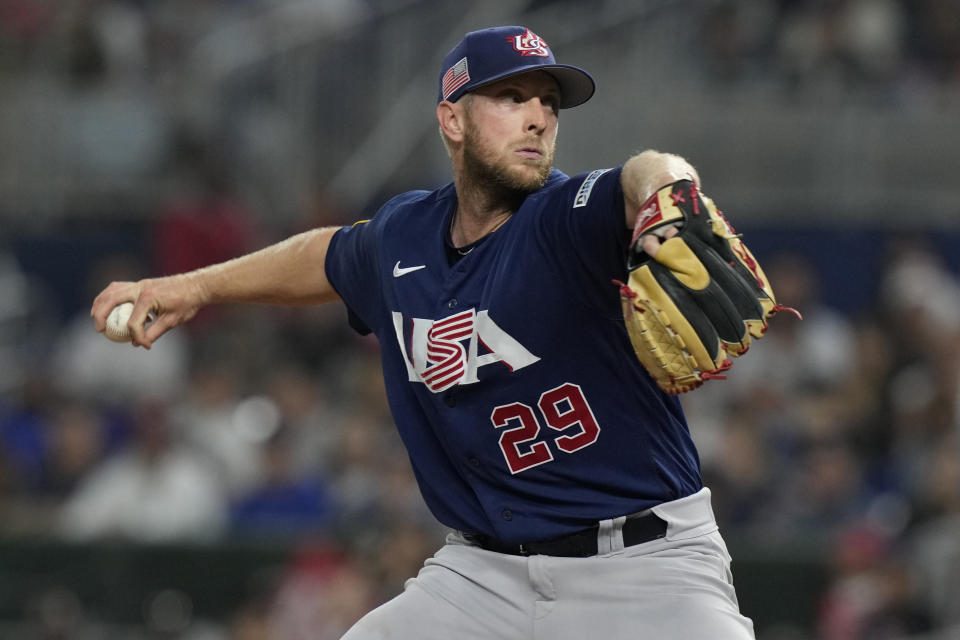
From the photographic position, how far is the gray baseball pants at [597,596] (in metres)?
3.60

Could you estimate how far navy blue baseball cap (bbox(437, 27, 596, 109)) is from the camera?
3.85 m

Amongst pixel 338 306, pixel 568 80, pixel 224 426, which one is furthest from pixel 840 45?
pixel 568 80

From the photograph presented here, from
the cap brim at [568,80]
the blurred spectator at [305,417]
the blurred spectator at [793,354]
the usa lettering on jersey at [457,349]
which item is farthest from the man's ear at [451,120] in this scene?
the blurred spectator at [305,417]

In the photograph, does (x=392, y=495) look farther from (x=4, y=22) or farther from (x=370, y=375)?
(x=4, y=22)

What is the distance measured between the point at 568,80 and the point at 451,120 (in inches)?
13.5

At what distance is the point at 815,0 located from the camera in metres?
10.3

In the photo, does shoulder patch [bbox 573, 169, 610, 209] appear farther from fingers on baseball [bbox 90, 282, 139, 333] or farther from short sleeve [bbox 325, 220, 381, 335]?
A: fingers on baseball [bbox 90, 282, 139, 333]

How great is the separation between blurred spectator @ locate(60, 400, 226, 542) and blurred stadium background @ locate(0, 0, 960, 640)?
17 millimetres

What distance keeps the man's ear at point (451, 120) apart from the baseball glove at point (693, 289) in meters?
0.96

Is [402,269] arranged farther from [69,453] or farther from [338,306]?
[338,306]

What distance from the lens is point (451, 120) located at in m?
4.07

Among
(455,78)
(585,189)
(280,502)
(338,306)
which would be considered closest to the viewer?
(585,189)

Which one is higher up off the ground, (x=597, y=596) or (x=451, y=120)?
(x=451, y=120)

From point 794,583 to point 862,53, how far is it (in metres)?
3.97
